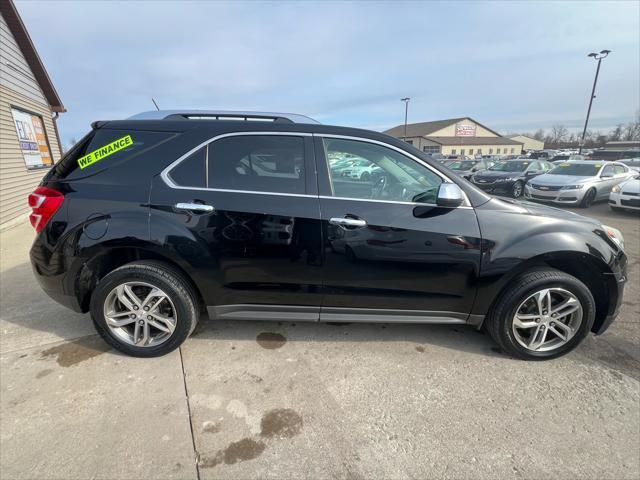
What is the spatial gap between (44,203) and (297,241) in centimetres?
193

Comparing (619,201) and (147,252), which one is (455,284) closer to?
(147,252)

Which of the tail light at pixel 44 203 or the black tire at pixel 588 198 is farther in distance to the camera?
the black tire at pixel 588 198

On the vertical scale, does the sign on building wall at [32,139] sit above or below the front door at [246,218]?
above

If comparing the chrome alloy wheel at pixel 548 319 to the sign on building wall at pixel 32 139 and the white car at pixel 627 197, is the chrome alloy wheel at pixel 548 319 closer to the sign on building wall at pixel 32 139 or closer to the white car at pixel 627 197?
the white car at pixel 627 197

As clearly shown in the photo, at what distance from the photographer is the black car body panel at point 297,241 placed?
8.02 feet

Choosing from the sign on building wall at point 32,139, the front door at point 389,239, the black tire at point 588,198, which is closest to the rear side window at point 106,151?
the front door at point 389,239

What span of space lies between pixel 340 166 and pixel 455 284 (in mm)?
1276

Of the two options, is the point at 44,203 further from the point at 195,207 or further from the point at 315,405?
the point at 315,405

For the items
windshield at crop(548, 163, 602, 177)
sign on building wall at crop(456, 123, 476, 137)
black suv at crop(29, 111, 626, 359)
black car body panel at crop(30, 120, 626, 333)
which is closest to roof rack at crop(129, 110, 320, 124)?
black suv at crop(29, 111, 626, 359)

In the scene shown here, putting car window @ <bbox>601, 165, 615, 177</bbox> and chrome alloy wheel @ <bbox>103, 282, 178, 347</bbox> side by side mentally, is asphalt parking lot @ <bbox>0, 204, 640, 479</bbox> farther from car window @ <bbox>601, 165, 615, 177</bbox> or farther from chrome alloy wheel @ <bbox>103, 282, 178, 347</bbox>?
car window @ <bbox>601, 165, 615, 177</bbox>

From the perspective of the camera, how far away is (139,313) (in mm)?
2605

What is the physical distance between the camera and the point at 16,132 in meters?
8.06

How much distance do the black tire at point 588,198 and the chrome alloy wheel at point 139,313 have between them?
12215mm

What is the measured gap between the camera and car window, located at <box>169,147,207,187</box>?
248 cm
